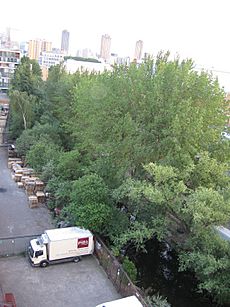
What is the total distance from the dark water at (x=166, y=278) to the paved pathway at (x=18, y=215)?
5.72 m

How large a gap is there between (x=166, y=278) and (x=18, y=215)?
9.71 meters

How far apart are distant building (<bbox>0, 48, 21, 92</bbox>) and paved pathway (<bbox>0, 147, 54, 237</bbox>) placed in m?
51.1

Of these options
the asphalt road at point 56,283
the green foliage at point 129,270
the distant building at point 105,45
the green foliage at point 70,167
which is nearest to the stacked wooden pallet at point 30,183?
the green foliage at point 70,167

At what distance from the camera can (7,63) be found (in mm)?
71000

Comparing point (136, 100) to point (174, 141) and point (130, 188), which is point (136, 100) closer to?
point (174, 141)

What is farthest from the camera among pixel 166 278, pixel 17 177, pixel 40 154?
pixel 40 154

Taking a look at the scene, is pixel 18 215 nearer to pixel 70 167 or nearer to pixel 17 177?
pixel 70 167

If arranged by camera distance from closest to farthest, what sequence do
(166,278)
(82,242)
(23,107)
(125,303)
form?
(125,303)
(82,242)
(166,278)
(23,107)

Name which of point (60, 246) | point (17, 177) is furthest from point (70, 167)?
point (60, 246)

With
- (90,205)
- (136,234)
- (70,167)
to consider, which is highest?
(70,167)

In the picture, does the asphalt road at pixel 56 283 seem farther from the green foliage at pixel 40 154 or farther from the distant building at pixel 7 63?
the distant building at pixel 7 63

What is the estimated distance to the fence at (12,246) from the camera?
16.6 m

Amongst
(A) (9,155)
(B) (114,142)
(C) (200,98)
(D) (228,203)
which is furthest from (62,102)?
(D) (228,203)

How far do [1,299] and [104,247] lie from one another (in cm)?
525
